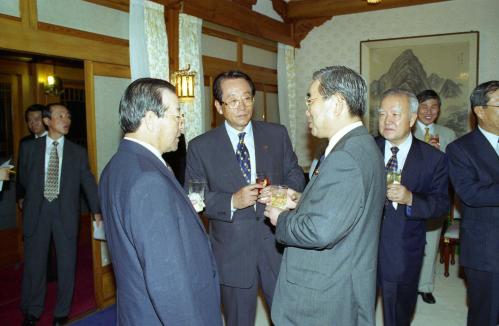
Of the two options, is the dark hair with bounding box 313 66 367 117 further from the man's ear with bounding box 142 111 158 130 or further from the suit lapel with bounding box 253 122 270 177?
the suit lapel with bounding box 253 122 270 177

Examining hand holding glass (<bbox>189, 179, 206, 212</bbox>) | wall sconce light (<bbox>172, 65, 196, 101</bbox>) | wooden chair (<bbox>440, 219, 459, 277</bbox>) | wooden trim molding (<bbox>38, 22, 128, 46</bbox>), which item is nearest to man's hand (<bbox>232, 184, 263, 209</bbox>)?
hand holding glass (<bbox>189, 179, 206, 212</bbox>)

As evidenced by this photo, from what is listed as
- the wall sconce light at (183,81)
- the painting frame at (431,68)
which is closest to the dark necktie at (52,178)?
the wall sconce light at (183,81)

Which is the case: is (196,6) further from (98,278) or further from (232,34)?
(98,278)

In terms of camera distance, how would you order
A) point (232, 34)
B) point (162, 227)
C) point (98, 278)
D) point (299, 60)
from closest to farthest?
1. point (162, 227)
2. point (98, 278)
3. point (232, 34)
4. point (299, 60)

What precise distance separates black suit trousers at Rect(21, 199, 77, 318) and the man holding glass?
10.5ft

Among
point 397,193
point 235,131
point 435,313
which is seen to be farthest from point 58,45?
point 435,313

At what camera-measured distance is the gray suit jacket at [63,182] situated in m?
3.77

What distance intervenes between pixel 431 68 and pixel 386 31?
0.98 meters

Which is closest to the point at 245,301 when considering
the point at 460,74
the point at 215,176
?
the point at 215,176

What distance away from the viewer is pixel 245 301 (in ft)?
8.60

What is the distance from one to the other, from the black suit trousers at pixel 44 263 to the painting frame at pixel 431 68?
5327 millimetres

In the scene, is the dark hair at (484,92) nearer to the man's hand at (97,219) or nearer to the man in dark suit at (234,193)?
the man in dark suit at (234,193)

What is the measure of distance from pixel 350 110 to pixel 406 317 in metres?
1.61

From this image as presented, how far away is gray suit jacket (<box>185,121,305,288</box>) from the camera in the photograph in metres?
2.57
